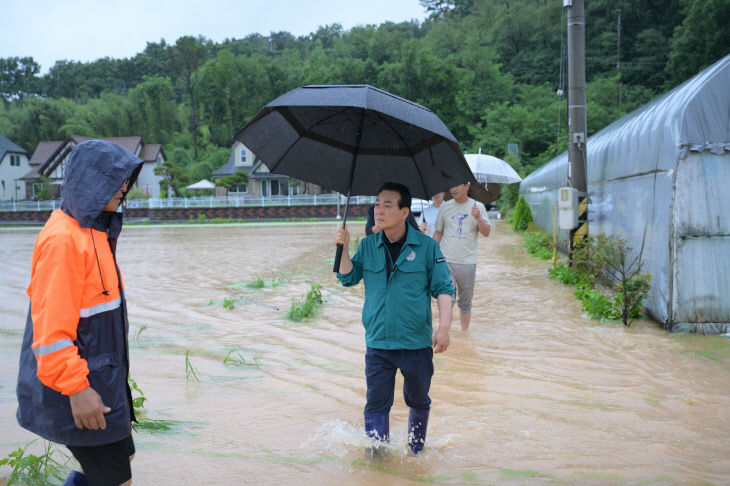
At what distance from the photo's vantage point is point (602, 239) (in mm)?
8625

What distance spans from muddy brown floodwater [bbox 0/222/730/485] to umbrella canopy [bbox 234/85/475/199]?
179cm

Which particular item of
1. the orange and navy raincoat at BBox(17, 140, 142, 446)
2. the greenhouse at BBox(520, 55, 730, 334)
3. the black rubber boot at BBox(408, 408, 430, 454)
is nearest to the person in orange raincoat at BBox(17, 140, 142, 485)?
the orange and navy raincoat at BBox(17, 140, 142, 446)

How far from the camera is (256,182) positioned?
177ft

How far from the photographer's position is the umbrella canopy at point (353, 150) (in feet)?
13.0

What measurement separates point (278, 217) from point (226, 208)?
3.91 meters

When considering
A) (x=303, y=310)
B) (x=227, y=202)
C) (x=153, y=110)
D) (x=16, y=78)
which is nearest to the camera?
(x=303, y=310)

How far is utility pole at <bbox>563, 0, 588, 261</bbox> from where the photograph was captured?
10258 millimetres

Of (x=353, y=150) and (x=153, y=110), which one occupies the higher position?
(x=153, y=110)

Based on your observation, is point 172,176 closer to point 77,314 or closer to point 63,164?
point 63,164

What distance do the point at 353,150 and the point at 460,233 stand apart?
3.04 metres

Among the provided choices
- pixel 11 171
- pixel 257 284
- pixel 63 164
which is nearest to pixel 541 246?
pixel 257 284

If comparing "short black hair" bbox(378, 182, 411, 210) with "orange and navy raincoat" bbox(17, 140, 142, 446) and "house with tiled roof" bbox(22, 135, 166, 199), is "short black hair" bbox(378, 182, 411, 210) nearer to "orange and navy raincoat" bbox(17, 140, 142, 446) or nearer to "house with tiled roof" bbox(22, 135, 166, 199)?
"orange and navy raincoat" bbox(17, 140, 142, 446)

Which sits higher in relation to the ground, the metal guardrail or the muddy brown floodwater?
the metal guardrail

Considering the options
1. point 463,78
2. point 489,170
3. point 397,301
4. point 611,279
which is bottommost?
point 611,279
